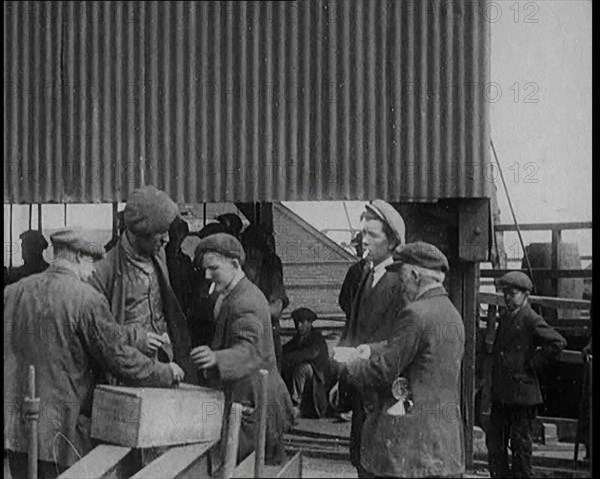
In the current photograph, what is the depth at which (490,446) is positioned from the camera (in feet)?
15.4

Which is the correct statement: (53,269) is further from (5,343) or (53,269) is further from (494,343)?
(494,343)

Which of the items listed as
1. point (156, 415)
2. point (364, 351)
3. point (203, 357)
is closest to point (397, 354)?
point (364, 351)

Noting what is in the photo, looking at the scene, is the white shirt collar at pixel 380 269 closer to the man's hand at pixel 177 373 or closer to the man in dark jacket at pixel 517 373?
the man in dark jacket at pixel 517 373

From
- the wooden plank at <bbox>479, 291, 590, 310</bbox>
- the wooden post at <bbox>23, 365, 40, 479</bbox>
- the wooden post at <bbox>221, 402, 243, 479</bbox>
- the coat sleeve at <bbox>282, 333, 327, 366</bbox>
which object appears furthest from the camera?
the coat sleeve at <bbox>282, 333, 327, 366</bbox>

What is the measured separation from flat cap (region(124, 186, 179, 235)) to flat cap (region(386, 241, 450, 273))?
4.91 ft

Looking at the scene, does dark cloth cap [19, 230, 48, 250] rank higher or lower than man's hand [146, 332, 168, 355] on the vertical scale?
higher

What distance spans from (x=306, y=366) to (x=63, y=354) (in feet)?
6.18

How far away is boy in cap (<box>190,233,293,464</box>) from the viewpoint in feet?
14.9

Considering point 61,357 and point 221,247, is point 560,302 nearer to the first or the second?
point 221,247

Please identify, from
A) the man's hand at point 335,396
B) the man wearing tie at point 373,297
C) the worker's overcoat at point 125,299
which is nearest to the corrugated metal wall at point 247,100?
the man wearing tie at point 373,297

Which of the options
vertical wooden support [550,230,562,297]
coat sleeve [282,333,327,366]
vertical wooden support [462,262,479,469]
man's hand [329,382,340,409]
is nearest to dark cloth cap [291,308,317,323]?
coat sleeve [282,333,327,366]

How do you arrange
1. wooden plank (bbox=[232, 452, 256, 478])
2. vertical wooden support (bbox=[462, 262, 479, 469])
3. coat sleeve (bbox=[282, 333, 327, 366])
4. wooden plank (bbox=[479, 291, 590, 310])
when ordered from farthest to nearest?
1. coat sleeve (bbox=[282, 333, 327, 366])
2. vertical wooden support (bbox=[462, 262, 479, 469])
3. wooden plank (bbox=[479, 291, 590, 310])
4. wooden plank (bbox=[232, 452, 256, 478])

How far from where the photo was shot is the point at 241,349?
4535mm

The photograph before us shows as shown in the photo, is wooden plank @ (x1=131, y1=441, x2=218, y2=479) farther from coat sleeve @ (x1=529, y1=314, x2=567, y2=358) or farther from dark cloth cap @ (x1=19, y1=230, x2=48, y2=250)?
coat sleeve @ (x1=529, y1=314, x2=567, y2=358)
